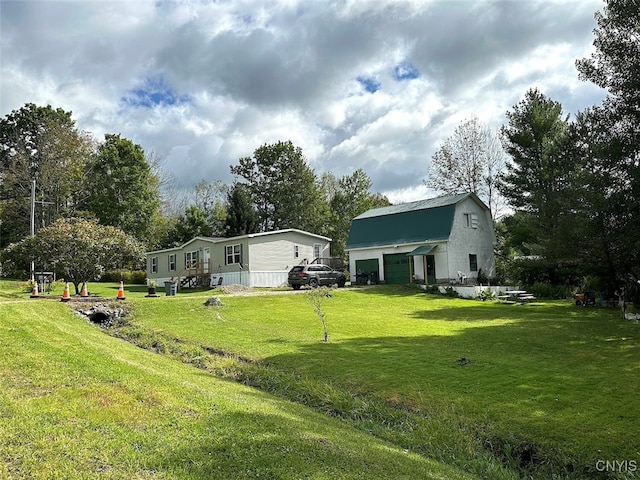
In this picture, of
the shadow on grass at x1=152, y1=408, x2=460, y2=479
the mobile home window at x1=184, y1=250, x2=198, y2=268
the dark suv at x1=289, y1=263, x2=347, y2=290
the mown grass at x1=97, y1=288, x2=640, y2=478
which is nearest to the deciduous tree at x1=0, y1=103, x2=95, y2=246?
the mobile home window at x1=184, y1=250, x2=198, y2=268

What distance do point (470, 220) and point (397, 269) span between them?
599 centimetres

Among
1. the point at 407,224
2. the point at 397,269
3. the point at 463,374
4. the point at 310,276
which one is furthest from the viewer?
the point at 407,224

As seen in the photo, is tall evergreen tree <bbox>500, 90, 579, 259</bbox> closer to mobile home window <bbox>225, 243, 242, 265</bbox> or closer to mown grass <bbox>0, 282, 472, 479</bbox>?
mobile home window <bbox>225, 243, 242, 265</bbox>

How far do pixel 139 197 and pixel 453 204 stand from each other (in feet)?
101

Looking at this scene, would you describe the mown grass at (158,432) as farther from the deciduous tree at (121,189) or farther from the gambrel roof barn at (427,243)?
the deciduous tree at (121,189)

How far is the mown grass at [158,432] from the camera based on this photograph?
14.1 feet

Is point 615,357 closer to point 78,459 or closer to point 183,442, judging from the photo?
point 183,442

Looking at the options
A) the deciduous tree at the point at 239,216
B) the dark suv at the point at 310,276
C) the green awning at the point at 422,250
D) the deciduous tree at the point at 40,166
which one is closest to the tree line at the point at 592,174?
the green awning at the point at 422,250

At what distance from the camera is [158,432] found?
514 cm

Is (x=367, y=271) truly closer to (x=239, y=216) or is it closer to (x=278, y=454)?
(x=239, y=216)

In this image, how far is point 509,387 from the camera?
8.43 m

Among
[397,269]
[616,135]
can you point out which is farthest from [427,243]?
[616,135]

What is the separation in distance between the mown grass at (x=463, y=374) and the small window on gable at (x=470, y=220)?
1384 centimetres

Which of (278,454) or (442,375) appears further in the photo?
(442,375)
